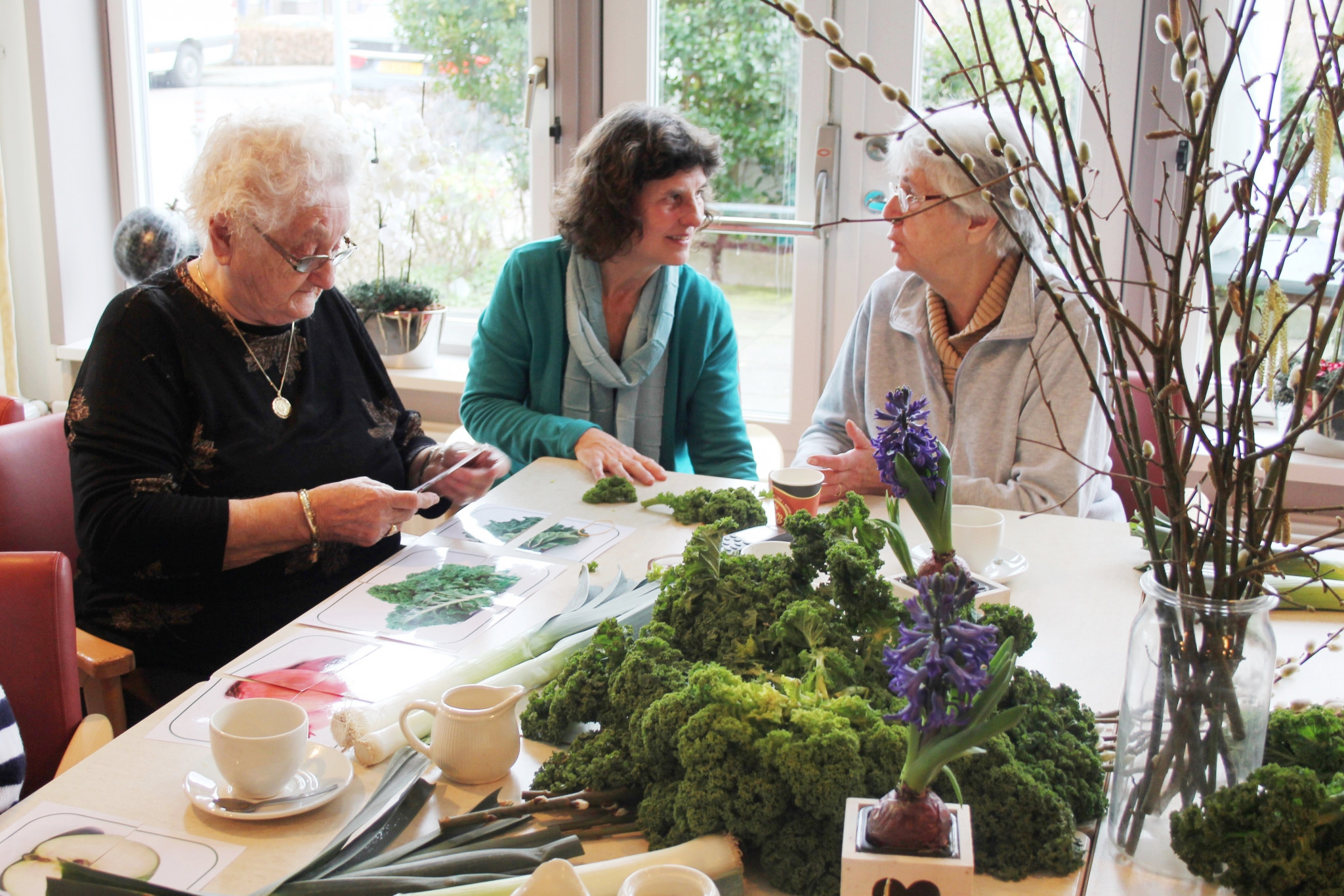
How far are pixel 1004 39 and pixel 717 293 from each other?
3.84ft

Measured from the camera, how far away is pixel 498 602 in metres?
1.59

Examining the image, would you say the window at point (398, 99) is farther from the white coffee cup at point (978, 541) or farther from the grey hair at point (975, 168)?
the white coffee cup at point (978, 541)

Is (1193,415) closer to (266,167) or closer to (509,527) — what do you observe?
(509,527)

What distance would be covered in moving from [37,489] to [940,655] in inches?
68.0

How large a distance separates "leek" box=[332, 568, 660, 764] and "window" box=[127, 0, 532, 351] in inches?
88.7

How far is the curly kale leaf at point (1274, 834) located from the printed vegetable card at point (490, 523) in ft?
3.91

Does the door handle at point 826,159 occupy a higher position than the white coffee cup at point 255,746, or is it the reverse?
the door handle at point 826,159

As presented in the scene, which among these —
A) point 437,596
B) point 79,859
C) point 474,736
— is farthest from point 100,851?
point 437,596

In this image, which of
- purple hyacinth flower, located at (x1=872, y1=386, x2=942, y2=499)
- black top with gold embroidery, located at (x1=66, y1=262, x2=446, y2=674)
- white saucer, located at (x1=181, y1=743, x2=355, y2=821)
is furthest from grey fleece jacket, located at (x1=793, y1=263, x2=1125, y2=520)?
white saucer, located at (x1=181, y1=743, x2=355, y2=821)

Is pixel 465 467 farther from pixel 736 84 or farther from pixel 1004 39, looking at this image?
pixel 1004 39

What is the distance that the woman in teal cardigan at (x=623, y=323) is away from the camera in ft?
8.21

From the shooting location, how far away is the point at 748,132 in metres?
3.39

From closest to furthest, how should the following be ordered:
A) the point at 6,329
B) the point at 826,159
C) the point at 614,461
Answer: the point at 614,461
the point at 826,159
the point at 6,329

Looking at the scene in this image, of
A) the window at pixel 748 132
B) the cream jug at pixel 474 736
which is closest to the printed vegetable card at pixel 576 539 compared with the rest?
the cream jug at pixel 474 736
